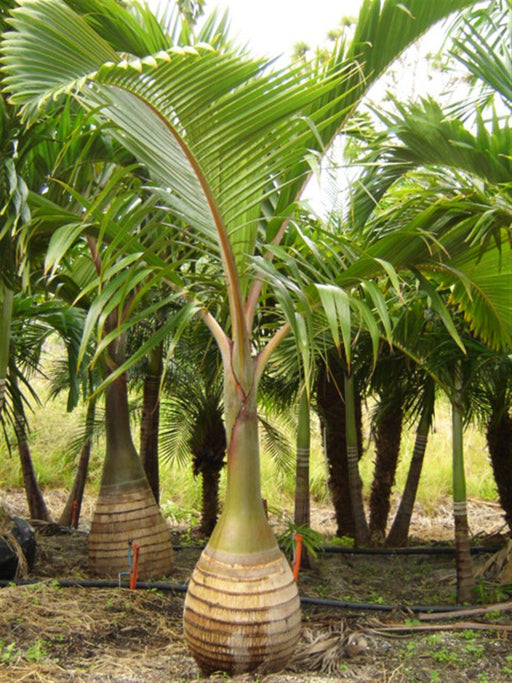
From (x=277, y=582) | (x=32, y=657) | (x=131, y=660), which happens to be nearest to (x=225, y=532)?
(x=277, y=582)

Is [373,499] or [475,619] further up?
[373,499]

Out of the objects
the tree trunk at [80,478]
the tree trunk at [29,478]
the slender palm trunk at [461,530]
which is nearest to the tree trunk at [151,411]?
the tree trunk at [80,478]

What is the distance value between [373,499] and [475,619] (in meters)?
2.23

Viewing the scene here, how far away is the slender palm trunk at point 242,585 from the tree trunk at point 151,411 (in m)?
A: 2.49

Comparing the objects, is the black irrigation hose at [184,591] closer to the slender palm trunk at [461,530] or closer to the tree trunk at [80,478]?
the slender palm trunk at [461,530]

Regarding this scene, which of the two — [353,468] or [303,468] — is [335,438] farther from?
[303,468]

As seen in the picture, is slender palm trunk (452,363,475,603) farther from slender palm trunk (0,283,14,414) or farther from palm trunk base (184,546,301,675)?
slender palm trunk (0,283,14,414)

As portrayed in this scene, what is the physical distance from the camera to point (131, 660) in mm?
2920

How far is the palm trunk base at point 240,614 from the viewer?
2.63m

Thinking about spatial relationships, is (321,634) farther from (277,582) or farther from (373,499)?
(373,499)

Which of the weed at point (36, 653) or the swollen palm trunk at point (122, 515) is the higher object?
the swollen palm trunk at point (122, 515)

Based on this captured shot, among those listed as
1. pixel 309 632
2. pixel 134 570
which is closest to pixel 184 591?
pixel 134 570

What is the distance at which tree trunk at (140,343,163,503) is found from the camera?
5293 mm

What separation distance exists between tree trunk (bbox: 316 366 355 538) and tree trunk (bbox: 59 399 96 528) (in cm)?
182
